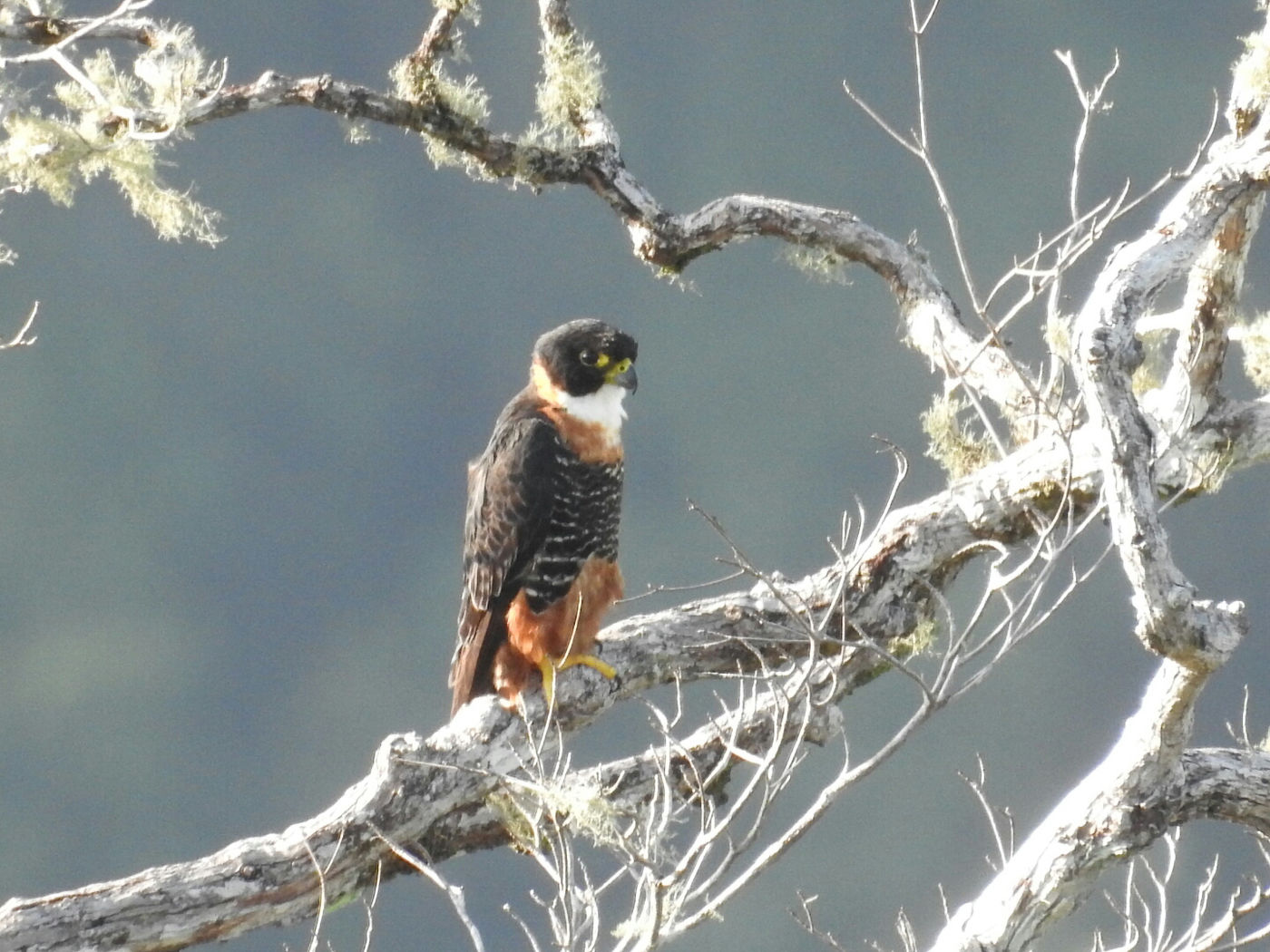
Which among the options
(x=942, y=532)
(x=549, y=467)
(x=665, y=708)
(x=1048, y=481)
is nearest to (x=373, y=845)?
(x=549, y=467)

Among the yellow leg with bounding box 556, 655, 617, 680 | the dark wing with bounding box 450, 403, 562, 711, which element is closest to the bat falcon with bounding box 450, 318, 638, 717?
the dark wing with bounding box 450, 403, 562, 711

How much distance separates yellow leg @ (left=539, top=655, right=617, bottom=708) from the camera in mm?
2930

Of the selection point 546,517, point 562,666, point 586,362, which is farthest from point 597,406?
point 562,666

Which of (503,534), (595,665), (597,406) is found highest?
(597,406)

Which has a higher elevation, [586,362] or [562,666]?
[586,362]

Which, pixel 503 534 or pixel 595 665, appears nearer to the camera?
pixel 595 665

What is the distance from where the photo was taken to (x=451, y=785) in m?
2.62

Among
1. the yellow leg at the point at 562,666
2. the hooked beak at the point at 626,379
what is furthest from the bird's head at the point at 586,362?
the yellow leg at the point at 562,666

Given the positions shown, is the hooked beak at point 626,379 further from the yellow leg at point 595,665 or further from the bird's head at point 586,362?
the yellow leg at point 595,665

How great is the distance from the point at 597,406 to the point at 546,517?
0.81 feet

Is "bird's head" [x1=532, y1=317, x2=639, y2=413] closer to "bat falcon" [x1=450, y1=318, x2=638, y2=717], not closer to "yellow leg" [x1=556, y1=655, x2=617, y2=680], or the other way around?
"bat falcon" [x1=450, y1=318, x2=638, y2=717]

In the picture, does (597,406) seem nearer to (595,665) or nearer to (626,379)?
(626,379)

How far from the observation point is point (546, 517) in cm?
315

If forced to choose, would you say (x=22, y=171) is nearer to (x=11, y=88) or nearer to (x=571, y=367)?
(x=11, y=88)
